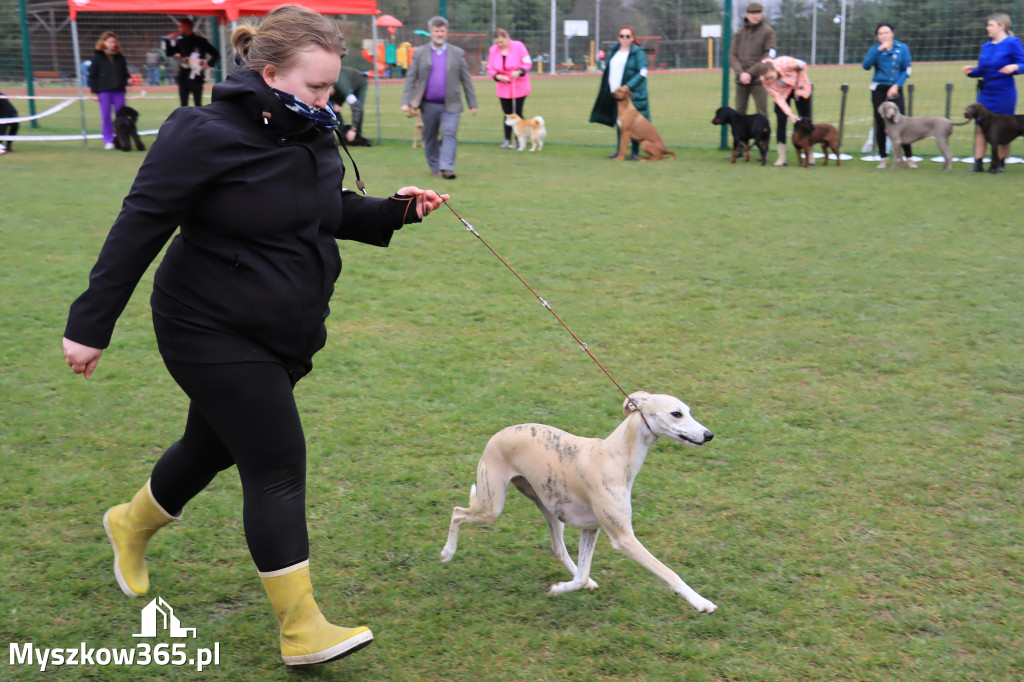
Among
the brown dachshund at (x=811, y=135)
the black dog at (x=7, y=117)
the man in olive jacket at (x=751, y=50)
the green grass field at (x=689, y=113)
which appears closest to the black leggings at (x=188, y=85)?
the green grass field at (x=689, y=113)

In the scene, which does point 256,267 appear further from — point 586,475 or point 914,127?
point 914,127

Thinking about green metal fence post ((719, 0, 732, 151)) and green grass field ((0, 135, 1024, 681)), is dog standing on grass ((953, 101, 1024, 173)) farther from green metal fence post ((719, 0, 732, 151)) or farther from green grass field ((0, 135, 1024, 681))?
green metal fence post ((719, 0, 732, 151))

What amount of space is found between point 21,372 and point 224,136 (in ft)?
12.6

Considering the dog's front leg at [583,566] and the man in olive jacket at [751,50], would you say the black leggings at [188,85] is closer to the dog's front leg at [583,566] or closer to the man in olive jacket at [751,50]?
the man in olive jacket at [751,50]

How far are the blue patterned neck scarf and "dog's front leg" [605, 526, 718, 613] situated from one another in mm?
1597

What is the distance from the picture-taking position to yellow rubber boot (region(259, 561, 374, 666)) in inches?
107

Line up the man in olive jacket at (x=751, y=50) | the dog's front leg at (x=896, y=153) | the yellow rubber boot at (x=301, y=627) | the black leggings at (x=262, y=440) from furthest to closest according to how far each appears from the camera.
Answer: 1. the man in olive jacket at (x=751, y=50)
2. the dog's front leg at (x=896, y=153)
3. the yellow rubber boot at (x=301, y=627)
4. the black leggings at (x=262, y=440)

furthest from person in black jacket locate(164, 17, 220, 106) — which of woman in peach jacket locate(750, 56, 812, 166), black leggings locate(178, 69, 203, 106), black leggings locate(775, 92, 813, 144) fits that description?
black leggings locate(775, 92, 813, 144)

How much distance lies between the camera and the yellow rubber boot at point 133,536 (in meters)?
3.21

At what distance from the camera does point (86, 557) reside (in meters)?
3.50

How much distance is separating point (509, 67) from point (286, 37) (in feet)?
47.6

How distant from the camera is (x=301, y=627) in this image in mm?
2736

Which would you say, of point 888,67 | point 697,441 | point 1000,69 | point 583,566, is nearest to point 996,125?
point 1000,69

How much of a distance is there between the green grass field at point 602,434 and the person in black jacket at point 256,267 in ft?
1.89
